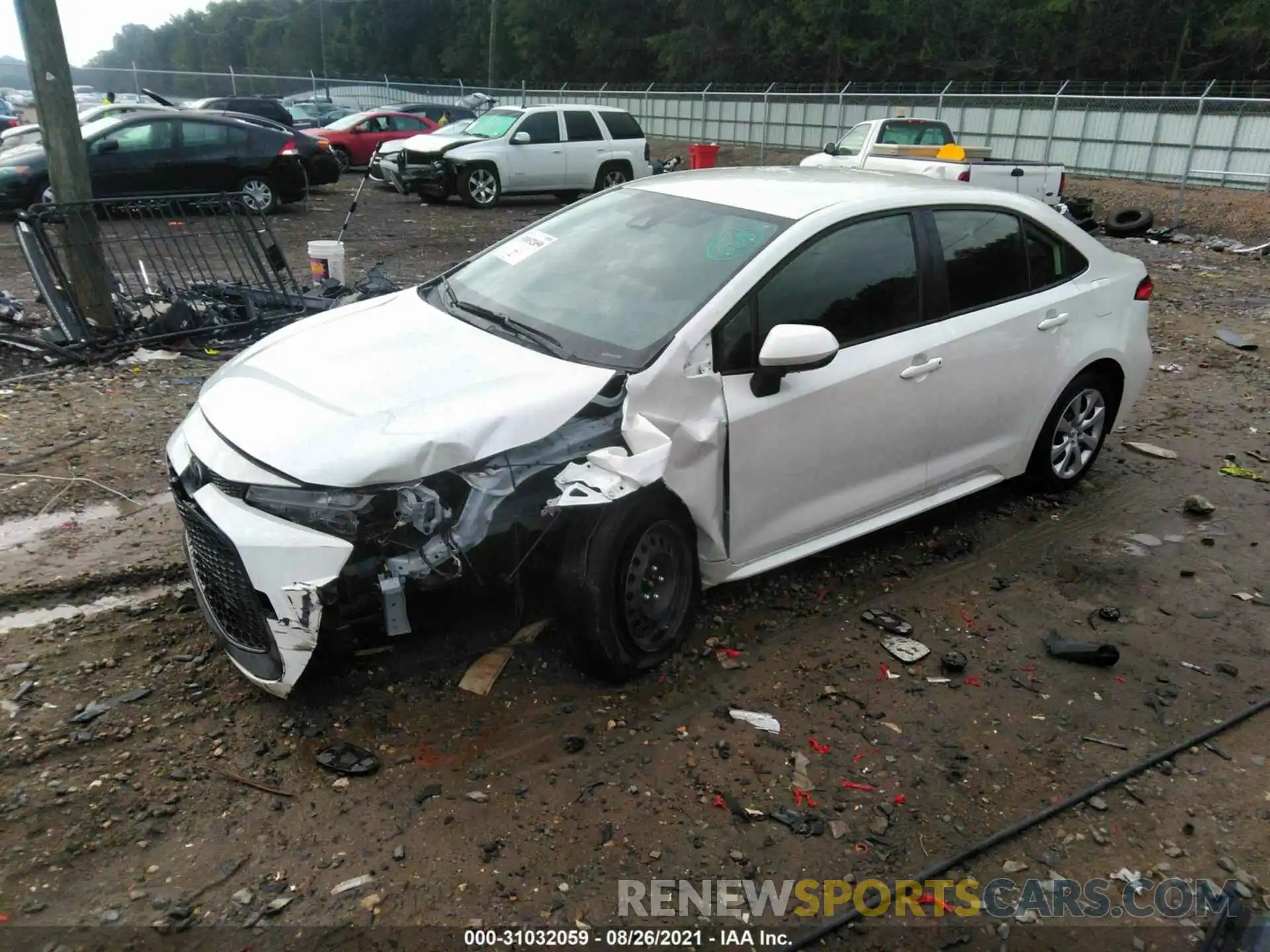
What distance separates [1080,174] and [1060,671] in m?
20.9

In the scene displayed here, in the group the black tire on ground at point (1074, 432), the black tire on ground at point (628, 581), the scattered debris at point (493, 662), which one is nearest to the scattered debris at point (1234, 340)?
the black tire on ground at point (1074, 432)

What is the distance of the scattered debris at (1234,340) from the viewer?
332 inches

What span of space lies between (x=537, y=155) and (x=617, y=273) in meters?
14.3

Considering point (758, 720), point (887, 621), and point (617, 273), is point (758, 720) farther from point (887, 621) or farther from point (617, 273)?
point (617, 273)

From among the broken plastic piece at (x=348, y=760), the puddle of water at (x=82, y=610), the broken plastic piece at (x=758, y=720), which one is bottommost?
the broken plastic piece at (x=758, y=720)

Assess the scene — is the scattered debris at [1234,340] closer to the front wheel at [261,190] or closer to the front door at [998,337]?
the front door at [998,337]

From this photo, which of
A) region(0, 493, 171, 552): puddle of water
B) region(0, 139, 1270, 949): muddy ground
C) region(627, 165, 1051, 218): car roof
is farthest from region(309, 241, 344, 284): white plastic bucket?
region(627, 165, 1051, 218): car roof

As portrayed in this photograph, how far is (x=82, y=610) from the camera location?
3762 millimetres

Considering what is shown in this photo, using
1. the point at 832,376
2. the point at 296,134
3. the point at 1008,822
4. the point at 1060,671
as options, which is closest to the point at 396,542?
the point at 832,376

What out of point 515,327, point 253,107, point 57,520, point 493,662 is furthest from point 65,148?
point 253,107

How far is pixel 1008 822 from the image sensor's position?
289 cm

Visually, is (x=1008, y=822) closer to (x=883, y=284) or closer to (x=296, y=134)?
(x=883, y=284)

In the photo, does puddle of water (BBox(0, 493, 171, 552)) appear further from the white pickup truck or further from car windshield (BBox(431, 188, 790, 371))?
the white pickup truck

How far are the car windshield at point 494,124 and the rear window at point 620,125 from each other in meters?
1.71
